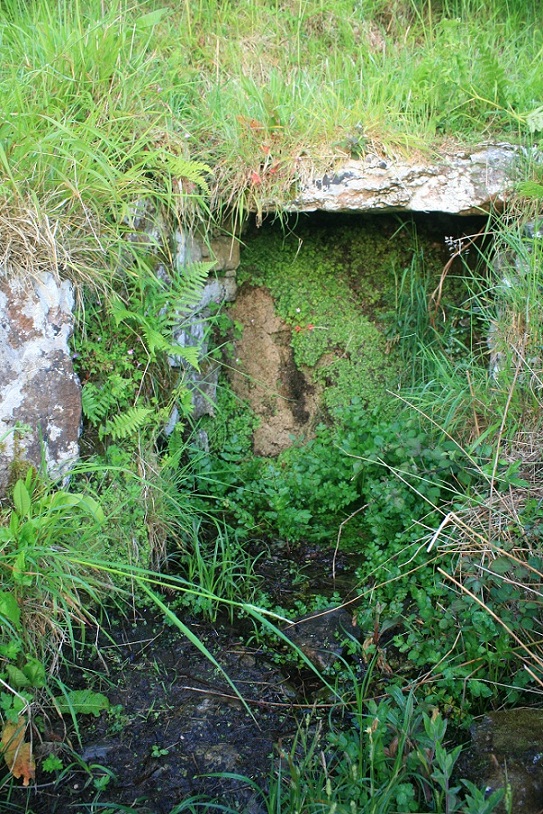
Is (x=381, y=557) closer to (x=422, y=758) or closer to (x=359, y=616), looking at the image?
(x=359, y=616)

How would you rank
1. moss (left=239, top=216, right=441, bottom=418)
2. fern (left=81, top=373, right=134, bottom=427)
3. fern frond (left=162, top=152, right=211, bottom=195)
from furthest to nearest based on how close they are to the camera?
moss (left=239, top=216, right=441, bottom=418) < fern frond (left=162, top=152, right=211, bottom=195) < fern (left=81, top=373, right=134, bottom=427)

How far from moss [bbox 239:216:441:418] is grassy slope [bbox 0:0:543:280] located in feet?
1.91

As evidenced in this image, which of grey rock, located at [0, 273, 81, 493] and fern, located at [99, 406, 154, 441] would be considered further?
fern, located at [99, 406, 154, 441]

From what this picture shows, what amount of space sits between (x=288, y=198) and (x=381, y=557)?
2.02 metres

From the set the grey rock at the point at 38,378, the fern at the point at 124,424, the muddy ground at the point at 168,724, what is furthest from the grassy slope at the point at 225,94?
the muddy ground at the point at 168,724

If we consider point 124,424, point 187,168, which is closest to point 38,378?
point 124,424

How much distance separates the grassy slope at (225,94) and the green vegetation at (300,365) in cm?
2

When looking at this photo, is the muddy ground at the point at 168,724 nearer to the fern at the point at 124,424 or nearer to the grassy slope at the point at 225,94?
the fern at the point at 124,424

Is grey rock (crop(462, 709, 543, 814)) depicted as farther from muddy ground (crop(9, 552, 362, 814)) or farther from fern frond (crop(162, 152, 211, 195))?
fern frond (crop(162, 152, 211, 195))

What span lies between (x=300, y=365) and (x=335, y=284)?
0.57 meters

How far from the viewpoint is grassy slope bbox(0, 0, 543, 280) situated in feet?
10.3

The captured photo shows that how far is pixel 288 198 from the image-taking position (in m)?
3.78

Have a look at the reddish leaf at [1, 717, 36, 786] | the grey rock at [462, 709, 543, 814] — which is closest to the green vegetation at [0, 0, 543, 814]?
the reddish leaf at [1, 717, 36, 786]

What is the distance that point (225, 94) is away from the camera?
3.93 metres
